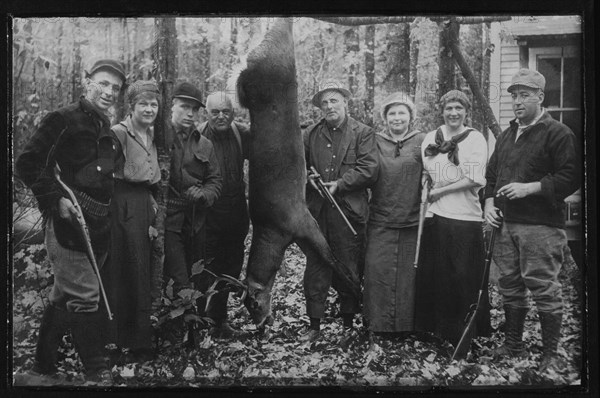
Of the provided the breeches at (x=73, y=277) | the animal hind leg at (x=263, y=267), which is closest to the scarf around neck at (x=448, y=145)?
the animal hind leg at (x=263, y=267)

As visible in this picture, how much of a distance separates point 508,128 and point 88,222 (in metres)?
3.61

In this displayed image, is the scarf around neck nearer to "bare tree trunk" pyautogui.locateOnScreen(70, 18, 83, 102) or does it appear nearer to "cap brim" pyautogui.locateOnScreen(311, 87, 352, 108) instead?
"cap brim" pyautogui.locateOnScreen(311, 87, 352, 108)

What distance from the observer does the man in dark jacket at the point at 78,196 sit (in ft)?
22.4

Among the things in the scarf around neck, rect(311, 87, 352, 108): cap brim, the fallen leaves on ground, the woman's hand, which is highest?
rect(311, 87, 352, 108): cap brim

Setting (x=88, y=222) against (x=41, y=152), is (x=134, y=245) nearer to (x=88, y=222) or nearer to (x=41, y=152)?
(x=88, y=222)

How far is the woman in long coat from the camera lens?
6.89 m

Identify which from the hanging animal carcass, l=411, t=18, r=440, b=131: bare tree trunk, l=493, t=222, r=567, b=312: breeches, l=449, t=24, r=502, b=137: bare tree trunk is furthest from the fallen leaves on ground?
l=411, t=18, r=440, b=131: bare tree trunk

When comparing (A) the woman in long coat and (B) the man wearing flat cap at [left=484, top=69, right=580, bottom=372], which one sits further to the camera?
(A) the woman in long coat

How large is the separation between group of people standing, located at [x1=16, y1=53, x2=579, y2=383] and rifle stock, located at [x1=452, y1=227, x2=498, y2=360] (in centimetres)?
6

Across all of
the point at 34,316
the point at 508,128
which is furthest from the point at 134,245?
the point at 508,128

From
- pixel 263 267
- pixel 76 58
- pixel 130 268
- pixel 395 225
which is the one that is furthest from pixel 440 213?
pixel 76 58

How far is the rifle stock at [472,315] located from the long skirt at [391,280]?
1.43ft

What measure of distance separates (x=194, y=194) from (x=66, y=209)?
3.53ft

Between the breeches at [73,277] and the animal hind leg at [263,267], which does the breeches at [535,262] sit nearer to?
the animal hind leg at [263,267]
